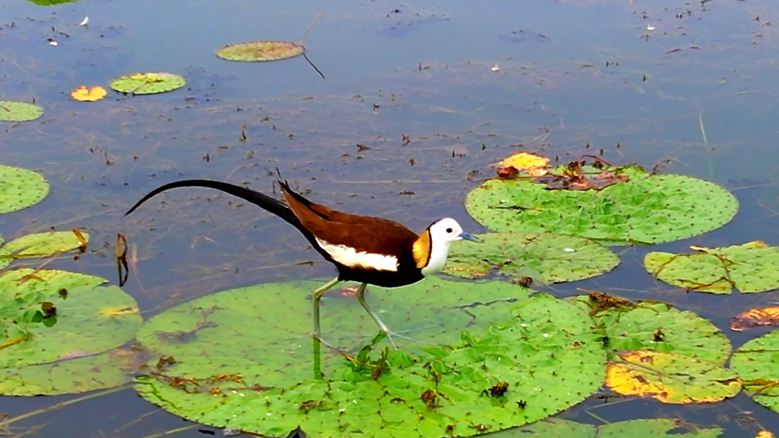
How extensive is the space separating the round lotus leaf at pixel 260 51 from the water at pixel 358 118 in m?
0.09

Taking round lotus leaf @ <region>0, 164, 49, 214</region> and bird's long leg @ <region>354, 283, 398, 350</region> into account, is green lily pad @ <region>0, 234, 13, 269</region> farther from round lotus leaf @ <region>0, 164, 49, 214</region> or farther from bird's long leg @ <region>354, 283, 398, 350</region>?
bird's long leg @ <region>354, 283, 398, 350</region>

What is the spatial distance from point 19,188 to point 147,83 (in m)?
1.62

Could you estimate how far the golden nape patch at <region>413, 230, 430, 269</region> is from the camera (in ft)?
13.6

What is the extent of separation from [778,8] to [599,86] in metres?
1.95

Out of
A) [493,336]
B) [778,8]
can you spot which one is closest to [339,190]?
[493,336]

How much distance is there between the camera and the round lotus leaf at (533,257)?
4789 millimetres

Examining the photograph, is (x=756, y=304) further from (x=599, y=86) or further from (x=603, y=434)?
(x=599, y=86)

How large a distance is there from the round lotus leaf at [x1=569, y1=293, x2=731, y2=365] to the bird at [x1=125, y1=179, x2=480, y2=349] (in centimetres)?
68

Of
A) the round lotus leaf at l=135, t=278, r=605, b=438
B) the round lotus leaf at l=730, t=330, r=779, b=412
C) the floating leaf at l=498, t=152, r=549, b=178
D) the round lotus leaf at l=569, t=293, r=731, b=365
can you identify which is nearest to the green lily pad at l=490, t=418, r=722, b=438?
the round lotus leaf at l=135, t=278, r=605, b=438

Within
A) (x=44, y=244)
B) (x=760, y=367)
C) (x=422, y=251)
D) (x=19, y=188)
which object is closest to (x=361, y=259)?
(x=422, y=251)

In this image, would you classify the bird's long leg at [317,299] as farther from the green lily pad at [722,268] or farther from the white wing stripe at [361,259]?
the green lily pad at [722,268]

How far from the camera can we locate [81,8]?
28.7 feet

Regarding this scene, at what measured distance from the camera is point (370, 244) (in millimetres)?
4184

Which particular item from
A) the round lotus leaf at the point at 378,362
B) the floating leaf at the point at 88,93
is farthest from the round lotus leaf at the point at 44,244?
the floating leaf at the point at 88,93
